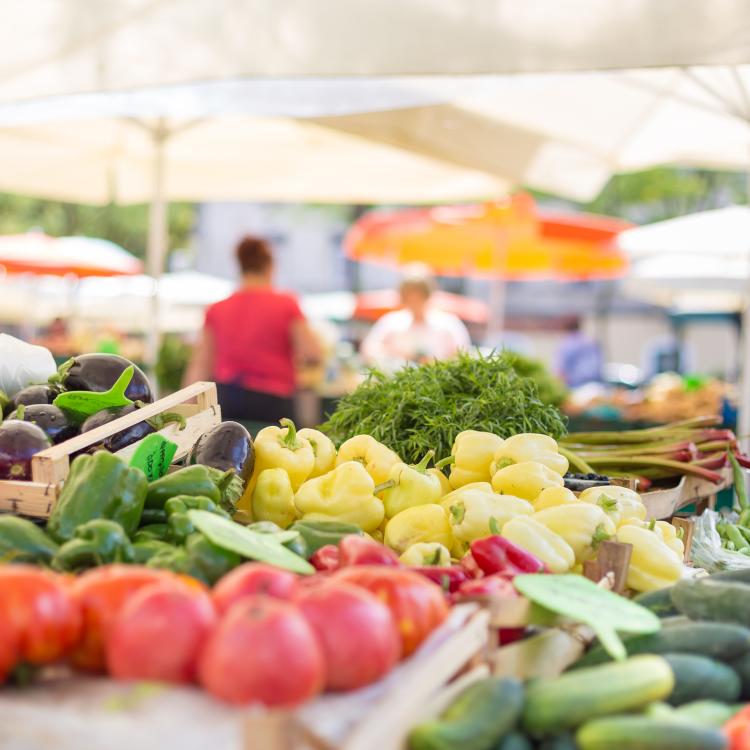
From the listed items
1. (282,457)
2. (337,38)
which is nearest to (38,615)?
(282,457)

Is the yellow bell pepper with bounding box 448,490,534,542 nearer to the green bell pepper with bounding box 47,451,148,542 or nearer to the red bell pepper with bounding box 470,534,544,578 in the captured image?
the red bell pepper with bounding box 470,534,544,578

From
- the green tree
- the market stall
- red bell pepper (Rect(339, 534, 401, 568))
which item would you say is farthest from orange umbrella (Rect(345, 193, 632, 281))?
the green tree

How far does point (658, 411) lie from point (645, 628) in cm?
708

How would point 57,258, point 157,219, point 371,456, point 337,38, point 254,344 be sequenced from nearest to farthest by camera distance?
point 371,456
point 337,38
point 254,344
point 157,219
point 57,258

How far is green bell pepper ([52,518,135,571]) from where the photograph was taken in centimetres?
179

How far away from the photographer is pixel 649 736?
1415mm

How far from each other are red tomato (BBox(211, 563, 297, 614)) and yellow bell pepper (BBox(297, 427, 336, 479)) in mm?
1148

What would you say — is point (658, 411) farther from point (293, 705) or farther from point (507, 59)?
point (293, 705)

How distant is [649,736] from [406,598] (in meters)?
0.43

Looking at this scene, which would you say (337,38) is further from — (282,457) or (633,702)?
(633,702)

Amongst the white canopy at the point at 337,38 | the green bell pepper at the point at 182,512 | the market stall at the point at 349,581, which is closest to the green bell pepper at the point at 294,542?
the market stall at the point at 349,581

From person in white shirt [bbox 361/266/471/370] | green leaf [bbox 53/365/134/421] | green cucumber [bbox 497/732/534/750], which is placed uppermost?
person in white shirt [bbox 361/266/471/370]

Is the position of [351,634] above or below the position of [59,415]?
below

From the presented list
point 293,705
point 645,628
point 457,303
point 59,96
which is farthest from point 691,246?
point 457,303
